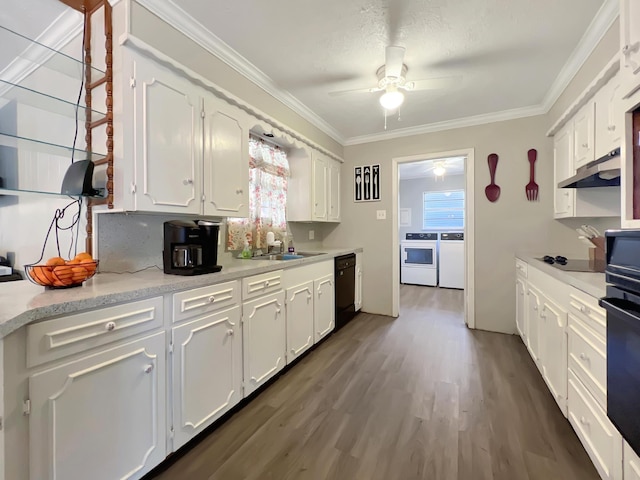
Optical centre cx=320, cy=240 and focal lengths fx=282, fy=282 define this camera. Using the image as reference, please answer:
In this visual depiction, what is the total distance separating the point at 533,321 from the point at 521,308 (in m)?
0.54

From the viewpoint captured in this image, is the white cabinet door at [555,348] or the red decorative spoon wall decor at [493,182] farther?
the red decorative spoon wall decor at [493,182]

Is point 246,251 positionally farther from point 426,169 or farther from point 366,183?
point 426,169

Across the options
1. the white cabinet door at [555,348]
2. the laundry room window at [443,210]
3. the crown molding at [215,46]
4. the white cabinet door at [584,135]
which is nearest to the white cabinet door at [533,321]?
the white cabinet door at [555,348]

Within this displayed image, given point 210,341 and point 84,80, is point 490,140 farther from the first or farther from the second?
point 84,80

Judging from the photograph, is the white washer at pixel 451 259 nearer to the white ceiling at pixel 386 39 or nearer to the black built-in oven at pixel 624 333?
the white ceiling at pixel 386 39

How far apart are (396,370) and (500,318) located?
1.67 meters

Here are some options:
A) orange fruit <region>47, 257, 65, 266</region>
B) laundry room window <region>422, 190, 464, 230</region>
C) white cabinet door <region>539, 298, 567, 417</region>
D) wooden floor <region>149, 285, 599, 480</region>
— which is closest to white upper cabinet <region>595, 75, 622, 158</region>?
white cabinet door <region>539, 298, 567, 417</region>

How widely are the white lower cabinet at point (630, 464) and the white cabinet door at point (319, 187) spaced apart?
283 centimetres

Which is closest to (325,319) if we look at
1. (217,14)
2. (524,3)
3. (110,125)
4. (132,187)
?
(132,187)

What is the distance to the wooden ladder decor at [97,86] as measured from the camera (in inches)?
60.9

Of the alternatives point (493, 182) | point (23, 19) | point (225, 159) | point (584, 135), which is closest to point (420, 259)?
point (493, 182)

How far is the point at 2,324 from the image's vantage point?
833mm

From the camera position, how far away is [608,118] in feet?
5.75

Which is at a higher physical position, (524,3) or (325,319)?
(524,3)
